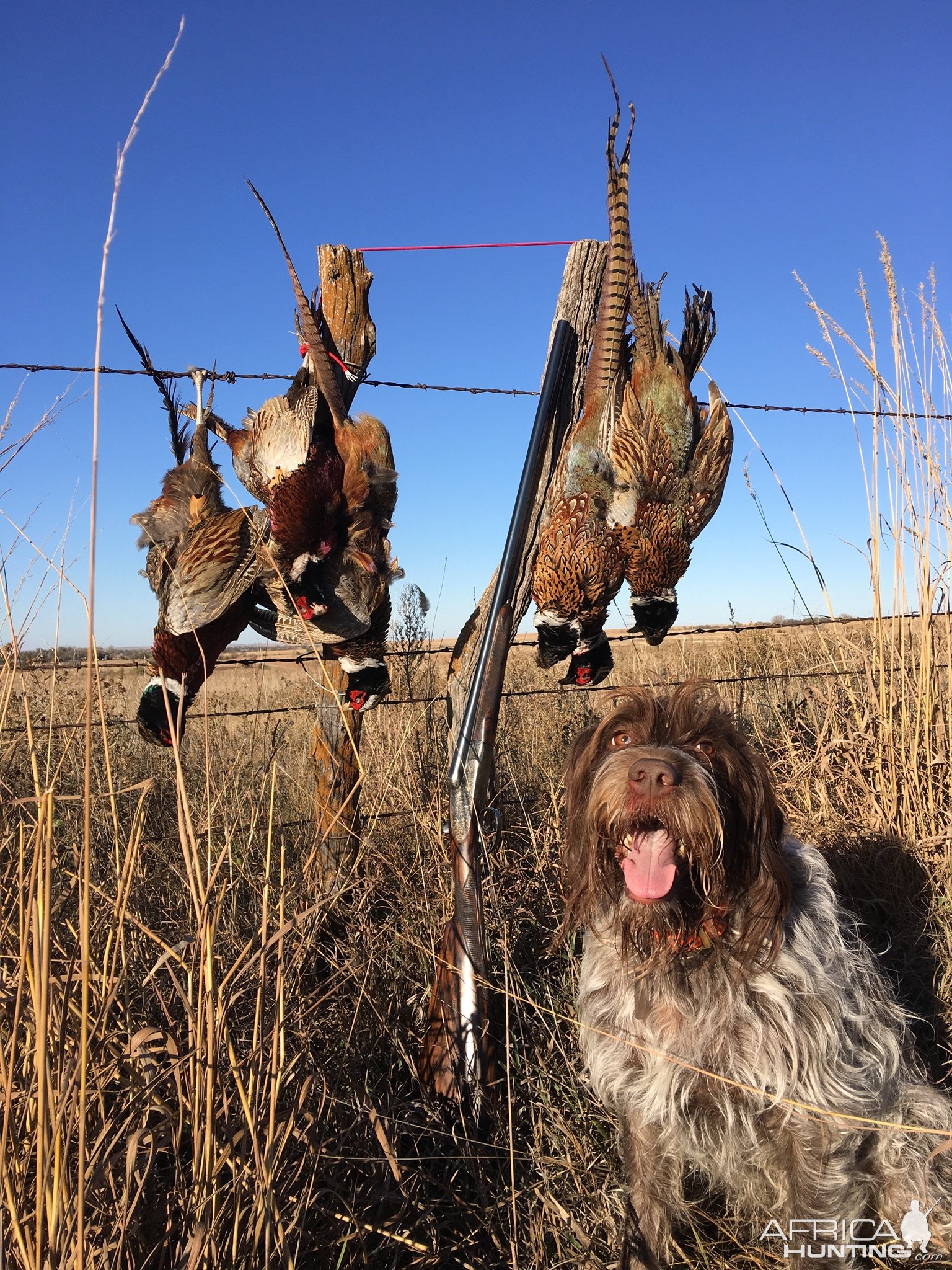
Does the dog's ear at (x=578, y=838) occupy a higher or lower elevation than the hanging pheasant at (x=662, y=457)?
lower

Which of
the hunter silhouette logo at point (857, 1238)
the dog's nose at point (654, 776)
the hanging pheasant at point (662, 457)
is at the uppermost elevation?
the hanging pheasant at point (662, 457)

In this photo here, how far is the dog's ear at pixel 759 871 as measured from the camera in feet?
6.55

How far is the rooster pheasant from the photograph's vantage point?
9.41 feet

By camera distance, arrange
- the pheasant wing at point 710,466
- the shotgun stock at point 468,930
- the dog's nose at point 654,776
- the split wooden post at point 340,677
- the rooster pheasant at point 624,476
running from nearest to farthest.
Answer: the dog's nose at point 654,776, the shotgun stock at point 468,930, the rooster pheasant at point 624,476, the split wooden post at point 340,677, the pheasant wing at point 710,466

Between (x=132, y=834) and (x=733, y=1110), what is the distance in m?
1.66

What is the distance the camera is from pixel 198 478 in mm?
2889

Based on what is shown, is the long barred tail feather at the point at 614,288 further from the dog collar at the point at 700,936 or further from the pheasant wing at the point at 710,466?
the dog collar at the point at 700,936

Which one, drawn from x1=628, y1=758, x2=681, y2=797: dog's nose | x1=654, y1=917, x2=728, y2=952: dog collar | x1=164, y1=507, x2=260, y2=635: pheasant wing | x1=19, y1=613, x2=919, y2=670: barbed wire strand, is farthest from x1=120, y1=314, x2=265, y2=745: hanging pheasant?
x1=654, y1=917, x2=728, y2=952: dog collar

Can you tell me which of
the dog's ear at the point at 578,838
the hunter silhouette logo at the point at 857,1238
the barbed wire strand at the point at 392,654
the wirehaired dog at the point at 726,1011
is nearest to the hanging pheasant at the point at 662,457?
the barbed wire strand at the point at 392,654

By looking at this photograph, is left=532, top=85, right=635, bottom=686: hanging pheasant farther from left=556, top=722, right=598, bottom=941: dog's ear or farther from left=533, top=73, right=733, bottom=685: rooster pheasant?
left=556, top=722, right=598, bottom=941: dog's ear

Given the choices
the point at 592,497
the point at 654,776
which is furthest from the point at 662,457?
the point at 654,776

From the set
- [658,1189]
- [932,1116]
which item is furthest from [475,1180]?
[932,1116]

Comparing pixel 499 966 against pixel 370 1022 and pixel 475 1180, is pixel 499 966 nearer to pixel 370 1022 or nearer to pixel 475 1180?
pixel 370 1022

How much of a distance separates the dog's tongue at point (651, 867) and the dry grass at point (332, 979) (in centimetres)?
48
